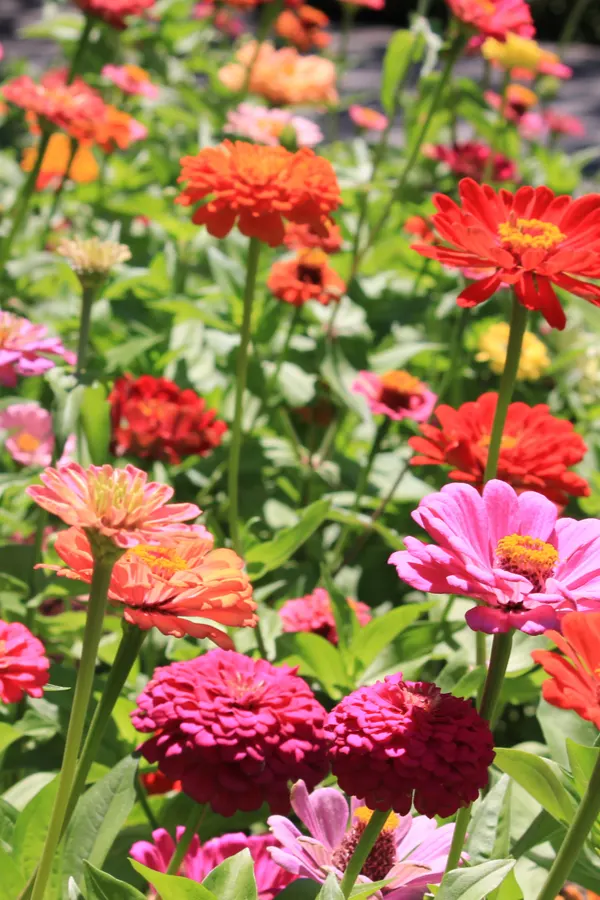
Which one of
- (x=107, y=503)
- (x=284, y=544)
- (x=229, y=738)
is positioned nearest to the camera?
(x=107, y=503)

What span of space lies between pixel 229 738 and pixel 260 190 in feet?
1.32

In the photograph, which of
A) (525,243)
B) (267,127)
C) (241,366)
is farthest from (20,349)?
(267,127)

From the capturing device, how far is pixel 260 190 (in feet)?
2.84

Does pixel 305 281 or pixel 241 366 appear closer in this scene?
pixel 241 366

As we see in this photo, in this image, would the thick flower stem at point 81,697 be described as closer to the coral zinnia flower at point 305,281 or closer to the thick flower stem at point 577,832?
the thick flower stem at point 577,832

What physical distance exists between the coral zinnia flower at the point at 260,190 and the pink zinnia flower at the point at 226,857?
0.41 meters

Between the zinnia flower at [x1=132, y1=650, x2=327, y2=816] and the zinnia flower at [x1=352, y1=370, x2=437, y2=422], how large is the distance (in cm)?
53

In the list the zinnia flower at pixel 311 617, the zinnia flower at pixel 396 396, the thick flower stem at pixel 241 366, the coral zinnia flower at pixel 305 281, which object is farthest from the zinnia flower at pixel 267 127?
the zinnia flower at pixel 311 617

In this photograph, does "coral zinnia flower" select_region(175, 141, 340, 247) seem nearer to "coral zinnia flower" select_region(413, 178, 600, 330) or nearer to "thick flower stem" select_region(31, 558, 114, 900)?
"coral zinnia flower" select_region(413, 178, 600, 330)

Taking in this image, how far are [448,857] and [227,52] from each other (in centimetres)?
238

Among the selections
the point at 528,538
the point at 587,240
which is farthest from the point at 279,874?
the point at 587,240

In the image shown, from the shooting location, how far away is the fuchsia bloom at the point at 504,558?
56cm

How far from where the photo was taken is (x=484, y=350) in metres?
1.53

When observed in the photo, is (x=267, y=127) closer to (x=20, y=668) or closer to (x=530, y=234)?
(x=530, y=234)
